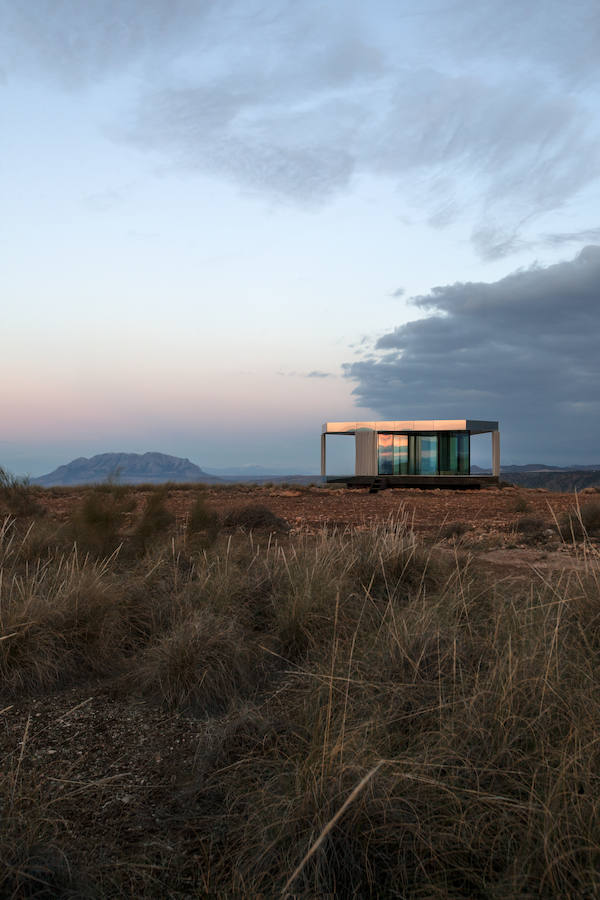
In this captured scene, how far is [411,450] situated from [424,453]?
0.74 metres

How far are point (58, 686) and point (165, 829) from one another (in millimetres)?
1820

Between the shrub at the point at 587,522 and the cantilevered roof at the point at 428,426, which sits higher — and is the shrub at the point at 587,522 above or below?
below

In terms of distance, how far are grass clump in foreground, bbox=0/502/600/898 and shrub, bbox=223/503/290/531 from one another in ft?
23.7

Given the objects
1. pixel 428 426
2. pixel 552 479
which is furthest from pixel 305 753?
pixel 552 479

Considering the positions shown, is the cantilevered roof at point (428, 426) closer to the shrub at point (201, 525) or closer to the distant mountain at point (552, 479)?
the distant mountain at point (552, 479)

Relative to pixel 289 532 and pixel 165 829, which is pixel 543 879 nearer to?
pixel 165 829

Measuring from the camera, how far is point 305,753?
9.16 ft

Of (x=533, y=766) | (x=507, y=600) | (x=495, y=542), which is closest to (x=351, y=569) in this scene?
(x=507, y=600)

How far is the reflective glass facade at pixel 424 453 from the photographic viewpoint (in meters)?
34.9

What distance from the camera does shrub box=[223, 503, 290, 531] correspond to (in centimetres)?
1221

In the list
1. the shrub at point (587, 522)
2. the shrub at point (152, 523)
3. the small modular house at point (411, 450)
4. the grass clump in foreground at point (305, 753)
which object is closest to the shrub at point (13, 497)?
the shrub at point (152, 523)

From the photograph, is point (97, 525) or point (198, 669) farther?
point (97, 525)

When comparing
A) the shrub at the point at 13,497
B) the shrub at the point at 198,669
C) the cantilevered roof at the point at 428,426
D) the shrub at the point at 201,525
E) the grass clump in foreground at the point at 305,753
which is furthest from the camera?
the cantilevered roof at the point at 428,426

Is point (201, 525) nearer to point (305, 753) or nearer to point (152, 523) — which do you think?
point (152, 523)
